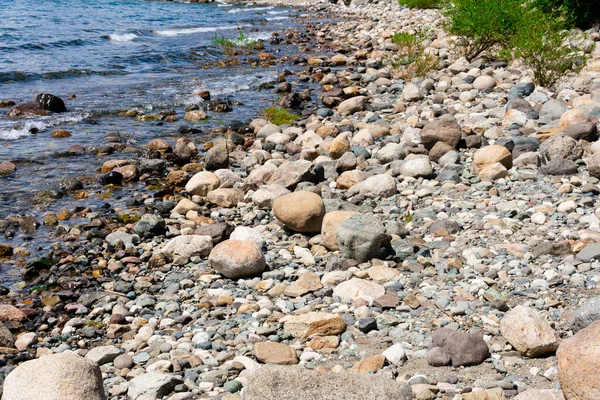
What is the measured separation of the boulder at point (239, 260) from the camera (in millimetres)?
5797

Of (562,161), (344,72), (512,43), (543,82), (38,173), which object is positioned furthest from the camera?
(344,72)

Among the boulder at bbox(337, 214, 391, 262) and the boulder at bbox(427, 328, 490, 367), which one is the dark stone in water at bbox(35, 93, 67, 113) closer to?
the boulder at bbox(337, 214, 391, 262)

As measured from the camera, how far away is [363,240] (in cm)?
574

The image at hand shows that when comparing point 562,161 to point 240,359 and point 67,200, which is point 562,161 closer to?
point 240,359

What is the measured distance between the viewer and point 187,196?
8602mm

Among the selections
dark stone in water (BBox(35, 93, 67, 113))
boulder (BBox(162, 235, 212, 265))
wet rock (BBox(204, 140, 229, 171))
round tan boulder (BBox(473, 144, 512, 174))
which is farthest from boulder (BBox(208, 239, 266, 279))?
dark stone in water (BBox(35, 93, 67, 113))

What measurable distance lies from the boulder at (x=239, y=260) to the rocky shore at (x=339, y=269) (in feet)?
0.06

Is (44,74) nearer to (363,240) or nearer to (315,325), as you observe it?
(363,240)

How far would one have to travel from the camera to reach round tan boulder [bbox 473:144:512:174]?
733cm

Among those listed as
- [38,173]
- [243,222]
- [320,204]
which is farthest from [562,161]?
[38,173]

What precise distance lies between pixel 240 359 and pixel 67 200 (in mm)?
5025

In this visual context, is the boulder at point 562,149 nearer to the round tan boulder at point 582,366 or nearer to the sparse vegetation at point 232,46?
the round tan boulder at point 582,366

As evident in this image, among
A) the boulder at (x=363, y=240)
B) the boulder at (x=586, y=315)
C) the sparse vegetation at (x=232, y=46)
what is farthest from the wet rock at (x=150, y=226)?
the sparse vegetation at (x=232, y=46)

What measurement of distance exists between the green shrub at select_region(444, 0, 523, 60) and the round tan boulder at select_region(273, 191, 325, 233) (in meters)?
8.60
